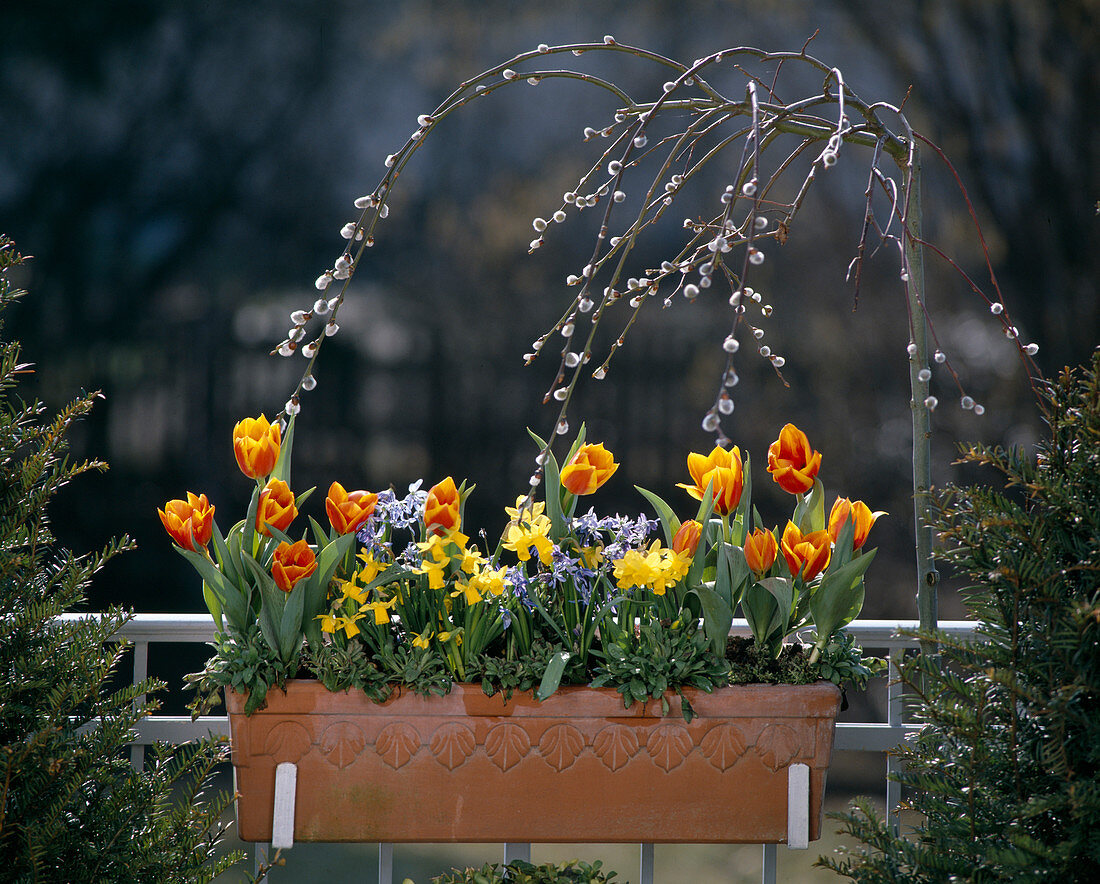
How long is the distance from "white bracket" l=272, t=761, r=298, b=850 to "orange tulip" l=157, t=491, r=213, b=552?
257 millimetres

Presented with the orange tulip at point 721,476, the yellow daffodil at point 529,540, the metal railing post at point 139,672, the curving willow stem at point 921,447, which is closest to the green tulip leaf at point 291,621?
the yellow daffodil at point 529,540

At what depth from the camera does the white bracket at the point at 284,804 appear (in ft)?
3.13

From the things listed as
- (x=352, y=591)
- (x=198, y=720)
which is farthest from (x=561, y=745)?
(x=198, y=720)

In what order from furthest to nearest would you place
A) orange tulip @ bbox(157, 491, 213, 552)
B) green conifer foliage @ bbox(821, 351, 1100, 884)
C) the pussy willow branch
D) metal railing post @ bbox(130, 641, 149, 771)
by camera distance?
metal railing post @ bbox(130, 641, 149, 771)
orange tulip @ bbox(157, 491, 213, 552)
the pussy willow branch
green conifer foliage @ bbox(821, 351, 1100, 884)

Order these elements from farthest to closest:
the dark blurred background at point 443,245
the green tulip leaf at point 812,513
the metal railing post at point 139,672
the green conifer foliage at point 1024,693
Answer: the dark blurred background at point 443,245, the metal railing post at point 139,672, the green tulip leaf at point 812,513, the green conifer foliage at point 1024,693

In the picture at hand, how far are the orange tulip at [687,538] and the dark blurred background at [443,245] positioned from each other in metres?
1.98

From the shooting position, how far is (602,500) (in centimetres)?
302

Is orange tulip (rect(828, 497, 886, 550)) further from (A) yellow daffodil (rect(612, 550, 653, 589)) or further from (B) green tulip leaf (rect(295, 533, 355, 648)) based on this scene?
(B) green tulip leaf (rect(295, 533, 355, 648))

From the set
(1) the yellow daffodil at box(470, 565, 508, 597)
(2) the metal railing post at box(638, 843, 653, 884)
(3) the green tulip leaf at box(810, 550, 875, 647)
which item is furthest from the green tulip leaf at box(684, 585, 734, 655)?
(2) the metal railing post at box(638, 843, 653, 884)

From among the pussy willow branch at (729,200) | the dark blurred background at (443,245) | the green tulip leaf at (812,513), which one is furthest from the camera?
the dark blurred background at (443,245)

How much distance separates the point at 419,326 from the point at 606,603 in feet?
6.92

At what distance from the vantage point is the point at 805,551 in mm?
974

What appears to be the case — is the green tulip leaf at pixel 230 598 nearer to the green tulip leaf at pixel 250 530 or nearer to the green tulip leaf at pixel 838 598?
the green tulip leaf at pixel 250 530

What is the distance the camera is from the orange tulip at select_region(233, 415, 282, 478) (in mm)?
995
